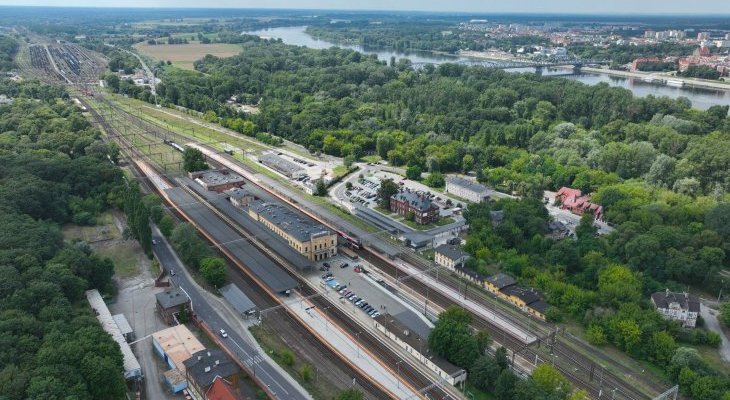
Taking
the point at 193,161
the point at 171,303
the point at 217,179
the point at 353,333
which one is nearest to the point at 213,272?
the point at 171,303

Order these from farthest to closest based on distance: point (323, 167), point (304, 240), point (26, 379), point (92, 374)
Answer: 1. point (323, 167)
2. point (304, 240)
3. point (92, 374)
4. point (26, 379)

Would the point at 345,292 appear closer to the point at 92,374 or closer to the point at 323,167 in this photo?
the point at 92,374

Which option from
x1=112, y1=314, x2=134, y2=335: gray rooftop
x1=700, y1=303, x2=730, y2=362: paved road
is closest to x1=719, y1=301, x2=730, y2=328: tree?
x1=700, y1=303, x2=730, y2=362: paved road

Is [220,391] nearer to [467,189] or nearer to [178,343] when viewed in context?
[178,343]

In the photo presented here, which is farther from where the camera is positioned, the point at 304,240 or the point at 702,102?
the point at 702,102

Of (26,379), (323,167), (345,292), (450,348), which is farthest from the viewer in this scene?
(323,167)

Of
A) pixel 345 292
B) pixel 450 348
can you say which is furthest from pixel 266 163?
pixel 450 348

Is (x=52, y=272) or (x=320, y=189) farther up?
(x=52, y=272)
